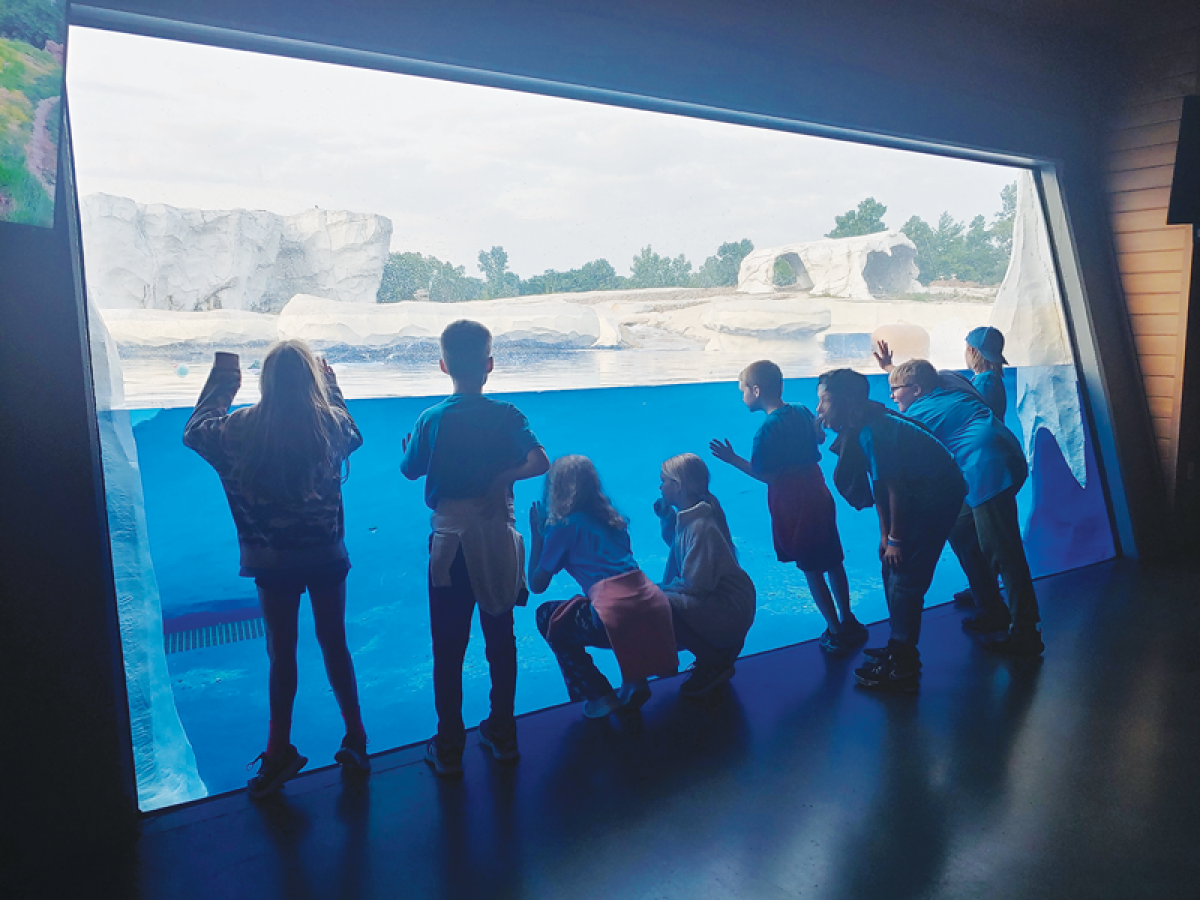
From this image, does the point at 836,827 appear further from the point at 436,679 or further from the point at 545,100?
the point at 545,100

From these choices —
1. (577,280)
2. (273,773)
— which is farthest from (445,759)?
(577,280)

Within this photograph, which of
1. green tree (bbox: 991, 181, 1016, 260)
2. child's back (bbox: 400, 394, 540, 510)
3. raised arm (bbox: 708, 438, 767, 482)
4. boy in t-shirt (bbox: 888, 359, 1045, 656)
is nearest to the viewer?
child's back (bbox: 400, 394, 540, 510)

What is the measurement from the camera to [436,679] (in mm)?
2355

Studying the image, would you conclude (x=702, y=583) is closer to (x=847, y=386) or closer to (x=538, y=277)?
(x=847, y=386)

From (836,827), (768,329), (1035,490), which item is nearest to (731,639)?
(836,827)

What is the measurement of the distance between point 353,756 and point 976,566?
8.75 feet

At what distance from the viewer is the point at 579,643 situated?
8.57 feet

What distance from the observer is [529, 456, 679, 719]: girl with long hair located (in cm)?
256

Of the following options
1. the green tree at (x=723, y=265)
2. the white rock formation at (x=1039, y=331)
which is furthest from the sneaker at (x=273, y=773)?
the white rock formation at (x=1039, y=331)

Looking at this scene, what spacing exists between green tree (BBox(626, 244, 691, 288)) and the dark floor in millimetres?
1796

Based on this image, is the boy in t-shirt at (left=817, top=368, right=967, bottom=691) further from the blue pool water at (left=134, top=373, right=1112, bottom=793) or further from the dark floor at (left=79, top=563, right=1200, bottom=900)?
the blue pool water at (left=134, top=373, right=1112, bottom=793)

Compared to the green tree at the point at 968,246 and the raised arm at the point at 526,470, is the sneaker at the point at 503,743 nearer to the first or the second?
the raised arm at the point at 526,470

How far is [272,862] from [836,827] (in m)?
1.40

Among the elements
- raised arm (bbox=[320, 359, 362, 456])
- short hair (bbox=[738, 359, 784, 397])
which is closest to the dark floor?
raised arm (bbox=[320, 359, 362, 456])
